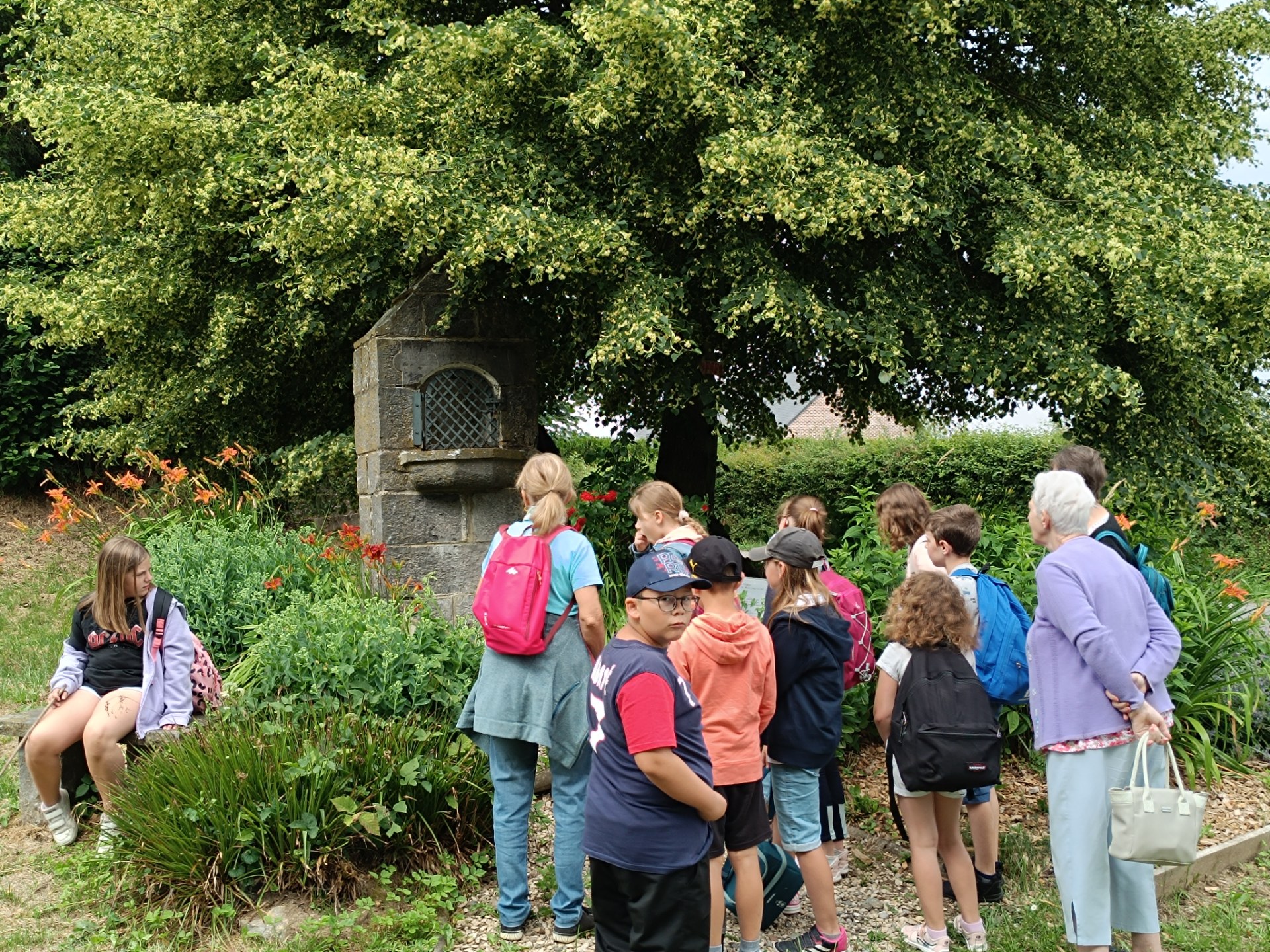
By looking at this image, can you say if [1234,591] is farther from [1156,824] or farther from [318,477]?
[318,477]

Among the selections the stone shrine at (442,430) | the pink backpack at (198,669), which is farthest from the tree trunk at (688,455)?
the pink backpack at (198,669)

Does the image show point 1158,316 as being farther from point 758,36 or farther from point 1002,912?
point 1002,912

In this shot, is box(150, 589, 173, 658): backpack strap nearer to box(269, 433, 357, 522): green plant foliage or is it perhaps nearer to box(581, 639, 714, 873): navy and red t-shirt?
box(581, 639, 714, 873): navy and red t-shirt

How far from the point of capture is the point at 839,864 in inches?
188

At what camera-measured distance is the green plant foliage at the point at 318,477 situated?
8.26m

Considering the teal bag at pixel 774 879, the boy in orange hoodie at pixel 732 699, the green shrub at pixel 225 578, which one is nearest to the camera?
the boy in orange hoodie at pixel 732 699

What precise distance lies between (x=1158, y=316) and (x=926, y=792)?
4131 mm

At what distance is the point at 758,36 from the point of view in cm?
716

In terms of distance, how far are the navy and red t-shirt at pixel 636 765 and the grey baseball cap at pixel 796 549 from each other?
42.2 inches

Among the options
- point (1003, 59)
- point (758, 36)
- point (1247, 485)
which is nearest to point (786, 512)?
point (758, 36)

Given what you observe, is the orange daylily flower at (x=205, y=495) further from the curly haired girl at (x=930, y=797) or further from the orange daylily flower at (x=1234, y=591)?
the orange daylily flower at (x=1234, y=591)

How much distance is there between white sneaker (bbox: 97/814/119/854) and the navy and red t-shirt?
2.61 metres

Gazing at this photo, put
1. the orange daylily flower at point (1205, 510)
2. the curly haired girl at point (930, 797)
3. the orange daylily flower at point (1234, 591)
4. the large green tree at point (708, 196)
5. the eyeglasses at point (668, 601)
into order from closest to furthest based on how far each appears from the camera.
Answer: the eyeglasses at point (668, 601)
the curly haired girl at point (930, 797)
the orange daylily flower at point (1234, 591)
the large green tree at point (708, 196)
the orange daylily flower at point (1205, 510)

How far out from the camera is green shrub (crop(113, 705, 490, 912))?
4332 millimetres
